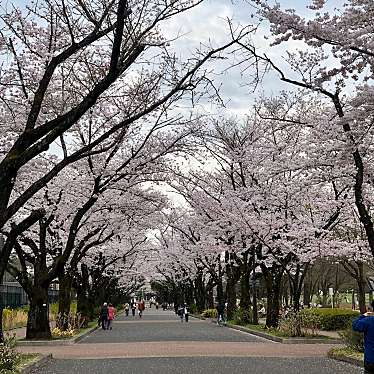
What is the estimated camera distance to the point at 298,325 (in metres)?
24.3

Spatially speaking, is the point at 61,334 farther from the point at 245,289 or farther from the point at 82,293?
the point at 245,289

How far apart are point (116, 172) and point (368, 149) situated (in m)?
7.62

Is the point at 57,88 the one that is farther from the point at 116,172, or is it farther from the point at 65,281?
the point at 65,281

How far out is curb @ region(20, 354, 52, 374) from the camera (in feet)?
46.8

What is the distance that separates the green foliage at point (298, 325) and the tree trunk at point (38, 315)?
29.3ft

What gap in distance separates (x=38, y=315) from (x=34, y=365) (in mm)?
9256

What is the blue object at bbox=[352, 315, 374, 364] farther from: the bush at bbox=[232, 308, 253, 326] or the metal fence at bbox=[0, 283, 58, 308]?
the metal fence at bbox=[0, 283, 58, 308]

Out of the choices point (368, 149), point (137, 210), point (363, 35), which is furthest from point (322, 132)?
point (137, 210)

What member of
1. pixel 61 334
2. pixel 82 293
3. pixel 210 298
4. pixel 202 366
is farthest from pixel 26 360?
pixel 210 298

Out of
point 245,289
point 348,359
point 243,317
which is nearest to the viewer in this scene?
point 348,359

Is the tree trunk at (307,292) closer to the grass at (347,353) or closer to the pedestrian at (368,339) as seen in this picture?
the grass at (347,353)

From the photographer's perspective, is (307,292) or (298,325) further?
(307,292)

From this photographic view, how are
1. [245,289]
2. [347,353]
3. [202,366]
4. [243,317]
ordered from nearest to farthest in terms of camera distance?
1. [202,366]
2. [347,353]
3. [243,317]
4. [245,289]

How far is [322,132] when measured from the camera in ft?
53.7
